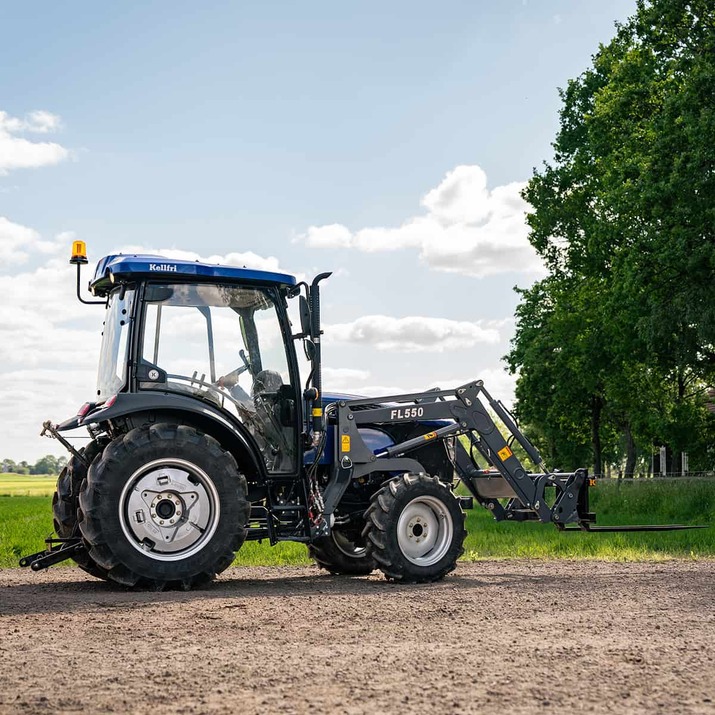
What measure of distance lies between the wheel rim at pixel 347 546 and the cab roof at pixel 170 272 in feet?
9.39

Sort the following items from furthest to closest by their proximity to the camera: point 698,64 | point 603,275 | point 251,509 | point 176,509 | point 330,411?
point 603,275 → point 698,64 → point 330,411 → point 251,509 → point 176,509

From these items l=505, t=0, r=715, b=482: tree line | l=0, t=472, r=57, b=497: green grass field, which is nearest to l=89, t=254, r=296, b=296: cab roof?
l=505, t=0, r=715, b=482: tree line

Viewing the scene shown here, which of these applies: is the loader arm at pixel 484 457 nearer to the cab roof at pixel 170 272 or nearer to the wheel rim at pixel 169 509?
the cab roof at pixel 170 272

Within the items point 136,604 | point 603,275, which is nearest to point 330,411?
point 136,604

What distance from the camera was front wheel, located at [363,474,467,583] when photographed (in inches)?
401

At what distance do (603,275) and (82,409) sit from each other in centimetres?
2772

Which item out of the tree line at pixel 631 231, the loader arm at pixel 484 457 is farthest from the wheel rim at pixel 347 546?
the tree line at pixel 631 231

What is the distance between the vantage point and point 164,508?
9.38 m

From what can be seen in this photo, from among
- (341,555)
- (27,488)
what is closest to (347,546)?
(341,555)

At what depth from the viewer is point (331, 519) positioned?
10.3 meters

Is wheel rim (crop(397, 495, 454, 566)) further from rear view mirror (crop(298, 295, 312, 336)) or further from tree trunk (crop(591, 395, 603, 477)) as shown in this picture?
tree trunk (crop(591, 395, 603, 477))

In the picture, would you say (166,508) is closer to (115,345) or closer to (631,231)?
(115,345)

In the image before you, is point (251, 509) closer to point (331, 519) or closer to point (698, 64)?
point (331, 519)

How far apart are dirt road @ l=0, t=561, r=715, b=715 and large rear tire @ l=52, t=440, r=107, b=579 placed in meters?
0.58
